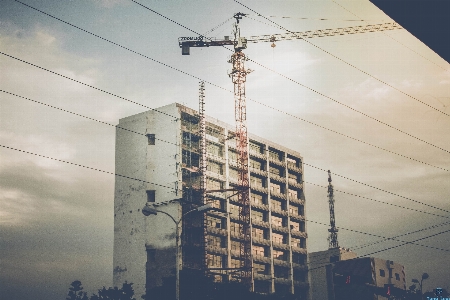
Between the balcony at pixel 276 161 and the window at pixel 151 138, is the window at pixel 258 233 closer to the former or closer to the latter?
the balcony at pixel 276 161

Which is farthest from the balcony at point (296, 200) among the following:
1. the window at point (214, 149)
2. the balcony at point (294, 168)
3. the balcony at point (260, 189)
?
the window at point (214, 149)

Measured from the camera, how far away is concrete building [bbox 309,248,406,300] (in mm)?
116438

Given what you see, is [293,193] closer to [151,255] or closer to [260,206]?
[260,206]

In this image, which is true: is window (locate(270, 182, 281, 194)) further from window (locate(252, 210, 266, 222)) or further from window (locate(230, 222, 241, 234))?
window (locate(230, 222, 241, 234))

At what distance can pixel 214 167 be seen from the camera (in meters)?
99.8

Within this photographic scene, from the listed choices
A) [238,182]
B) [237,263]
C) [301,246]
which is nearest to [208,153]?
[238,182]

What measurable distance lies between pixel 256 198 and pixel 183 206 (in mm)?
23434

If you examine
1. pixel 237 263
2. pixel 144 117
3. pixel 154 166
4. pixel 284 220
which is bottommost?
pixel 237 263

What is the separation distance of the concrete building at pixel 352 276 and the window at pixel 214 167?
35.9 m

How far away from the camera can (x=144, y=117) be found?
9544cm

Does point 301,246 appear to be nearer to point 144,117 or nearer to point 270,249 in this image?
point 270,249

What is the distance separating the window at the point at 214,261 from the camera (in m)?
91.6

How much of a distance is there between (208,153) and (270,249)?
83.3ft

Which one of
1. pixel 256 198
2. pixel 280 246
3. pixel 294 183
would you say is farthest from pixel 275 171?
pixel 280 246
